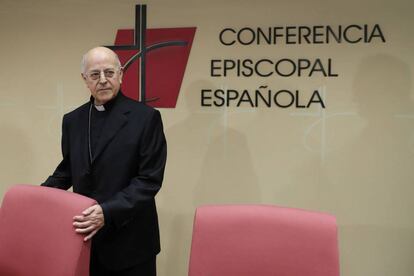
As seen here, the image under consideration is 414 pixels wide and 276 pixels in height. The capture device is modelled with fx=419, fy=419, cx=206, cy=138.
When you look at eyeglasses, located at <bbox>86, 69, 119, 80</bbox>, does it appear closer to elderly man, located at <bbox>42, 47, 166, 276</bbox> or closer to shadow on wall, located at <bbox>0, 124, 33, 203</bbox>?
elderly man, located at <bbox>42, 47, 166, 276</bbox>

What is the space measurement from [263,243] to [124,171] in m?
0.77

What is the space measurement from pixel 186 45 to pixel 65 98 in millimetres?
992

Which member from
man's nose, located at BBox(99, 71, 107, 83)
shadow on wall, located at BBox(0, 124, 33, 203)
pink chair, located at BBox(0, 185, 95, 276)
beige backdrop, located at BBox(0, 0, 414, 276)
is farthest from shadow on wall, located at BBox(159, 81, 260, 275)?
pink chair, located at BBox(0, 185, 95, 276)

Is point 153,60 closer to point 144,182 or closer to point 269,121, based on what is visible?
point 269,121

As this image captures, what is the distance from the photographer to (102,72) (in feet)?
6.29

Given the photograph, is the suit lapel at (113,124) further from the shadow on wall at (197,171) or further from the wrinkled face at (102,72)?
the shadow on wall at (197,171)

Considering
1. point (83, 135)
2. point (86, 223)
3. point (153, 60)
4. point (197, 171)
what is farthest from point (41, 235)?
point (153, 60)

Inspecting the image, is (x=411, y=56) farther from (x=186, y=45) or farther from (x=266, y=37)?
(x=186, y=45)

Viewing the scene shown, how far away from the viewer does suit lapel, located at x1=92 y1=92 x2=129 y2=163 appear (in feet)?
6.34

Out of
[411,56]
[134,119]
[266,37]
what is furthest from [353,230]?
[134,119]

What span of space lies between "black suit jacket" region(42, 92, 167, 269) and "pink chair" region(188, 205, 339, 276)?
1.48ft

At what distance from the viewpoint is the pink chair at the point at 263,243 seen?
1423mm

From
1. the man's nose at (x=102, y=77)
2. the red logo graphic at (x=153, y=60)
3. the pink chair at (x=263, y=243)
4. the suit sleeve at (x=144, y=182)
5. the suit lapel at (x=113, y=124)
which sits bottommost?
the pink chair at (x=263, y=243)

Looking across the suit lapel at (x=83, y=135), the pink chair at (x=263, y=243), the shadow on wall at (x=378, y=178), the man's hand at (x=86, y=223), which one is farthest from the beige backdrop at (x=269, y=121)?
the man's hand at (x=86, y=223)
